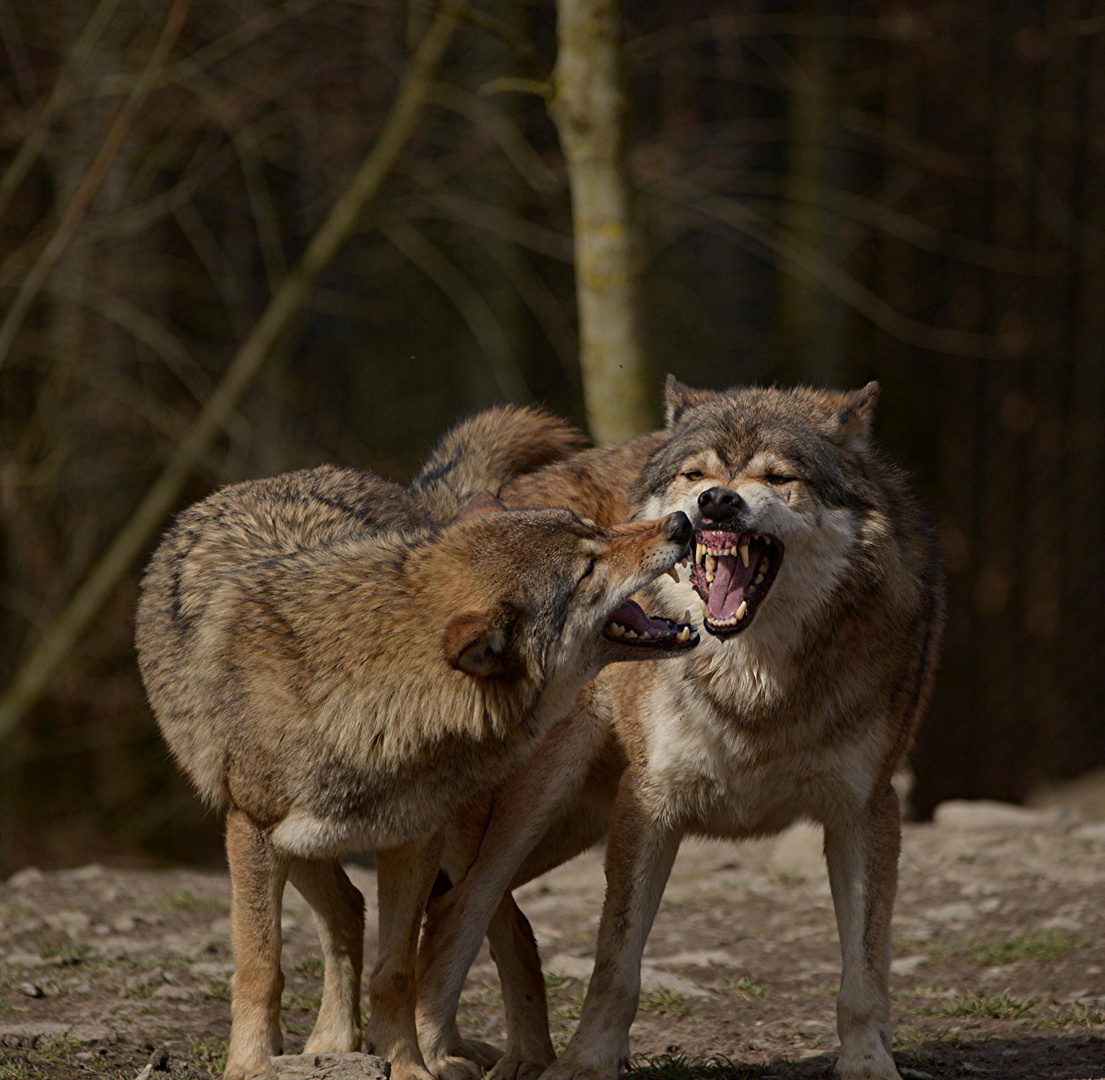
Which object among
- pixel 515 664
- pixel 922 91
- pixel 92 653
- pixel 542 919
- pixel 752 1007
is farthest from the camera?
pixel 922 91

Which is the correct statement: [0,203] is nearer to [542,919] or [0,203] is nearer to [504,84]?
[504,84]

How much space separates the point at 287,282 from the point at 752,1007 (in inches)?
244

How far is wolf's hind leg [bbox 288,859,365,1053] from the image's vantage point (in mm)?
4723

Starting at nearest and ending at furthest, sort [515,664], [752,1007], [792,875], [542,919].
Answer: [515,664]
[752,1007]
[542,919]
[792,875]

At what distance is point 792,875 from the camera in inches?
288

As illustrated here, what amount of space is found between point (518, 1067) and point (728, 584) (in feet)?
5.52

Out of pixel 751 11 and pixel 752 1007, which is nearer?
pixel 752 1007

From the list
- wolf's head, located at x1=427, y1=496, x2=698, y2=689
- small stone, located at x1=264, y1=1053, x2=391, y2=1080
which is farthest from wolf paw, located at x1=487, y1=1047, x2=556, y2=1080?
wolf's head, located at x1=427, y1=496, x2=698, y2=689

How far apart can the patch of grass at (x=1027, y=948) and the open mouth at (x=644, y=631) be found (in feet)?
7.92

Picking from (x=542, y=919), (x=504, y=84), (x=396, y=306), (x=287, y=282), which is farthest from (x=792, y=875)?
(x=396, y=306)

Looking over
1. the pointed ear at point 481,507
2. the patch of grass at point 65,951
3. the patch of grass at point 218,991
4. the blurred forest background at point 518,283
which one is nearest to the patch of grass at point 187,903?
the patch of grass at point 65,951

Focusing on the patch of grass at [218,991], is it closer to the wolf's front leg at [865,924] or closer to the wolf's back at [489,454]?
the wolf's back at [489,454]

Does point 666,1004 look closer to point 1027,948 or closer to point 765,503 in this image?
point 1027,948

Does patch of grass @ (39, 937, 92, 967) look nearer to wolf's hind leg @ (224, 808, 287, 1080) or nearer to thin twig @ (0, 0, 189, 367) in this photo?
wolf's hind leg @ (224, 808, 287, 1080)
